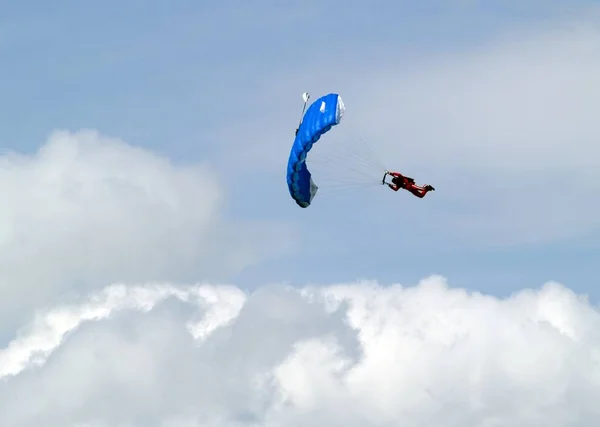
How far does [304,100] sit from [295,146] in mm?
3663

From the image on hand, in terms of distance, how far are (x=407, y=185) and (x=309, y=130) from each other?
8783 mm

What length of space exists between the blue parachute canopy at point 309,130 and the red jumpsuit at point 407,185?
651 centimetres

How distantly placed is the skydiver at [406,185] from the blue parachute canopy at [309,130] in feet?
20.5

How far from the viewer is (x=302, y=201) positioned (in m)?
188

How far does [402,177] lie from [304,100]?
9.71 metres

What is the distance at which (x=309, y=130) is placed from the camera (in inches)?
7200

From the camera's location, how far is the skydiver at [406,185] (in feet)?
600

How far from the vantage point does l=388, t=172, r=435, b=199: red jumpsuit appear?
183000 millimetres

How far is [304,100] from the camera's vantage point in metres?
183

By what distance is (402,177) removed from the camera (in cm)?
18388

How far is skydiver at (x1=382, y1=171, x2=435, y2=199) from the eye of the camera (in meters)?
183

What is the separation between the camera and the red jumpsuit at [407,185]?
183 meters

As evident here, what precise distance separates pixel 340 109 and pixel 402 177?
730cm

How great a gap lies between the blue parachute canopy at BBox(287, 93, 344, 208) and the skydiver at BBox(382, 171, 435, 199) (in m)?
6.24
